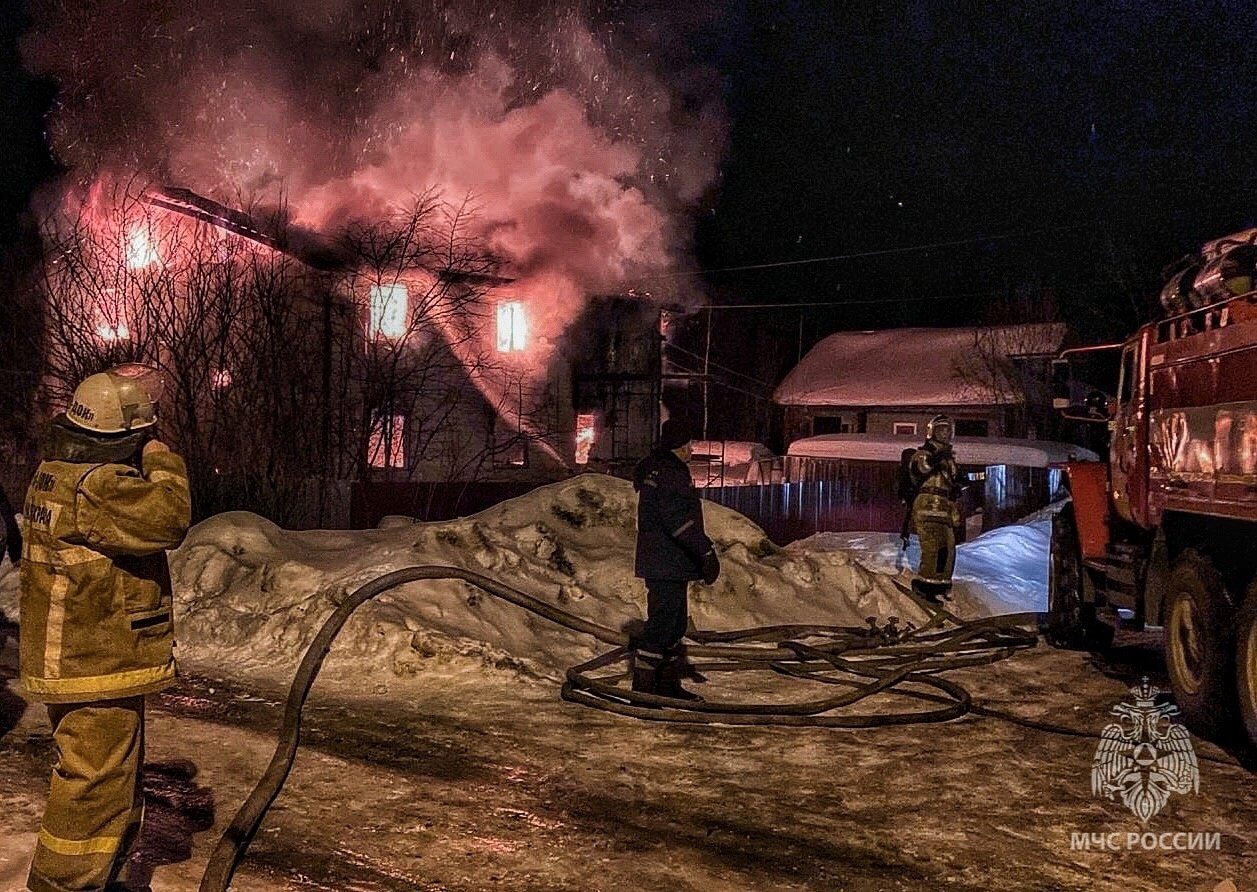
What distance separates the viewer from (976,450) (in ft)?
78.9

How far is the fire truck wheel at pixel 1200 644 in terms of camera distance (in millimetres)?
6395

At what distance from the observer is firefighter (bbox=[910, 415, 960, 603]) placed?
11086 mm

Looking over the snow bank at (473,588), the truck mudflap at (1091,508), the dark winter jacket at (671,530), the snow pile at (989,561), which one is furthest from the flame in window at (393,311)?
the dark winter jacket at (671,530)

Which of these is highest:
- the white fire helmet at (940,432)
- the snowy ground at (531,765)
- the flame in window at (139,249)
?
the flame in window at (139,249)

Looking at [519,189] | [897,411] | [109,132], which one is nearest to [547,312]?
[519,189]

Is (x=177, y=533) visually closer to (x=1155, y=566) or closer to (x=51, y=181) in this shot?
(x=1155, y=566)

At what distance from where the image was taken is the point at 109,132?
23.1m

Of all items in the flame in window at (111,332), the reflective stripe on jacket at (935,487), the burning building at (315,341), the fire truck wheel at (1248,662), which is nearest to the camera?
the fire truck wheel at (1248,662)

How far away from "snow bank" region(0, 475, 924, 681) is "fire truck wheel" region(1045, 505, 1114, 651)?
137 centimetres

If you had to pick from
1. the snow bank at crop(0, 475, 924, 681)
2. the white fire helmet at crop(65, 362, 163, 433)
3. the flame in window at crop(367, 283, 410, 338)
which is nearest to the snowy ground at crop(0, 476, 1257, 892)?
the snow bank at crop(0, 475, 924, 681)

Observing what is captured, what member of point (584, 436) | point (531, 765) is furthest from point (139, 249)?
point (584, 436)

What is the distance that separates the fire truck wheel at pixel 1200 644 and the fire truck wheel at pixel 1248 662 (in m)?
0.23

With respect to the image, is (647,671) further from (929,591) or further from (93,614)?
(929,591)

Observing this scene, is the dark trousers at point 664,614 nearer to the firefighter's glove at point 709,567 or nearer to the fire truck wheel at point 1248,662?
the firefighter's glove at point 709,567
